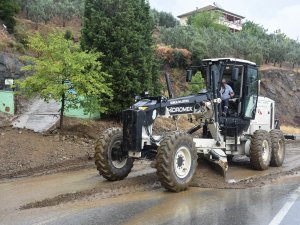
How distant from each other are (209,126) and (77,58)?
6023 millimetres

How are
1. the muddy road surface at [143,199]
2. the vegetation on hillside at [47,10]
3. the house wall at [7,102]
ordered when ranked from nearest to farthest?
the muddy road surface at [143,199], the house wall at [7,102], the vegetation on hillside at [47,10]

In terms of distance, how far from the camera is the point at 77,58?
15.6 m

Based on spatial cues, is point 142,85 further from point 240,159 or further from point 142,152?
point 142,152

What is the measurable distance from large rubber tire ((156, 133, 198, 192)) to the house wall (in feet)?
44.0

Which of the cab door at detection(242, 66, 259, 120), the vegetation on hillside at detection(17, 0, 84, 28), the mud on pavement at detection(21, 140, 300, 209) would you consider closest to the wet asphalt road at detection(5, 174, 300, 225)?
the mud on pavement at detection(21, 140, 300, 209)

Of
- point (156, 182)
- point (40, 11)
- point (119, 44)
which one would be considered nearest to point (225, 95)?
point (156, 182)

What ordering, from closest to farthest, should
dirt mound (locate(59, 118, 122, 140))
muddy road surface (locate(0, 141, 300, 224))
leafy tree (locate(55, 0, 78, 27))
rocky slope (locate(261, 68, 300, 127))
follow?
muddy road surface (locate(0, 141, 300, 224)), dirt mound (locate(59, 118, 122, 140)), rocky slope (locate(261, 68, 300, 127)), leafy tree (locate(55, 0, 78, 27))

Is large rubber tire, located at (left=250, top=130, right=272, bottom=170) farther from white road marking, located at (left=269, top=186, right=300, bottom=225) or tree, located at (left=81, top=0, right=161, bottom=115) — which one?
tree, located at (left=81, top=0, right=161, bottom=115)

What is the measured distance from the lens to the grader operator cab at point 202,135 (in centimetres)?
951

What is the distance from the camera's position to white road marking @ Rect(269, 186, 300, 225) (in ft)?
23.3

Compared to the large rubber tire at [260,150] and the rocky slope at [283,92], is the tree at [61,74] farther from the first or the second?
the rocky slope at [283,92]

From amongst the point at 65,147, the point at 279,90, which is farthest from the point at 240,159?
the point at 279,90

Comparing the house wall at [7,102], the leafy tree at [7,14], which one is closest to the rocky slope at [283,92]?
the leafy tree at [7,14]

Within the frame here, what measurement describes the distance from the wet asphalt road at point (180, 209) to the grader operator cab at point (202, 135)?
74 cm
